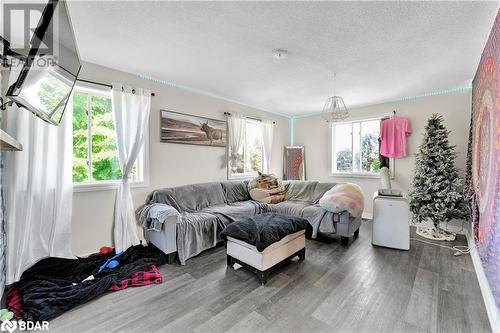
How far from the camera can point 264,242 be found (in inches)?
82.6

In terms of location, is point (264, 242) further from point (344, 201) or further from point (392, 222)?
point (392, 222)

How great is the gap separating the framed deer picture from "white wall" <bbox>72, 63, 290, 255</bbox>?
8 centimetres

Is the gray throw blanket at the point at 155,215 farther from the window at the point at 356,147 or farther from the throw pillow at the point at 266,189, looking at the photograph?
the window at the point at 356,147

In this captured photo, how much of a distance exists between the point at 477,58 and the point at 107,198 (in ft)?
15.8

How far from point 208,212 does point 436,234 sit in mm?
3529

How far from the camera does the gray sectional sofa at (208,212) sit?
2.57 m

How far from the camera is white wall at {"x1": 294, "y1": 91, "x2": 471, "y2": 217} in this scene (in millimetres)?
3604

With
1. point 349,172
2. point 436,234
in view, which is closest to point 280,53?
point 349,172

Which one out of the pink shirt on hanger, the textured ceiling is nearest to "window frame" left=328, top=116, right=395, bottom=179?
the pink shirt on hanger

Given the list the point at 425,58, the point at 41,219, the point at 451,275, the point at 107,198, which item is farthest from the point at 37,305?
the point at 425,58

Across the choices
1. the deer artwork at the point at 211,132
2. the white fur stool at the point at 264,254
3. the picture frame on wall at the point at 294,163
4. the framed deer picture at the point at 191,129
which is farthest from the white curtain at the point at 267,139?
the white fur stool at the point at 264,254

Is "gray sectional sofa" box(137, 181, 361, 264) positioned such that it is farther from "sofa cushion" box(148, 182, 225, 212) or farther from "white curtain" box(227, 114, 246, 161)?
"white curtain" box(227, 114, 246, 161)

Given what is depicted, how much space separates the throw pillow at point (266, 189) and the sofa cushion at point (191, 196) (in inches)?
24.3

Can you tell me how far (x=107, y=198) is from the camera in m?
2.84
